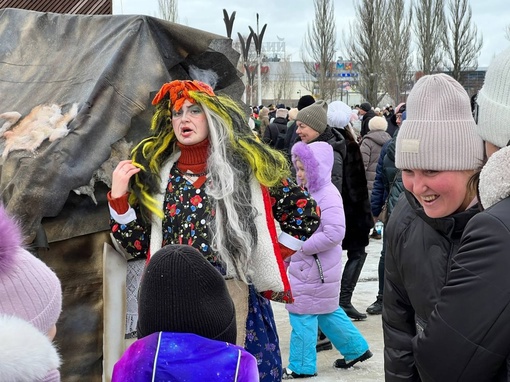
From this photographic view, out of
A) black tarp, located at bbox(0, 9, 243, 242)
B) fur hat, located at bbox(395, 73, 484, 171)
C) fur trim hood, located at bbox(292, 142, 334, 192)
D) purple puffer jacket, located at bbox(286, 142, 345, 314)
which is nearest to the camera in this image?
fur hat, located at bbox(395, 73, 484, 171)

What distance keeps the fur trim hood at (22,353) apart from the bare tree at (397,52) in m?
39.1

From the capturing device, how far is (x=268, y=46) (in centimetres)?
8894

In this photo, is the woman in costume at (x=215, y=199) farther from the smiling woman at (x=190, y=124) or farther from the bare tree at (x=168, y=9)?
the bare tree at (x=168, y=9)

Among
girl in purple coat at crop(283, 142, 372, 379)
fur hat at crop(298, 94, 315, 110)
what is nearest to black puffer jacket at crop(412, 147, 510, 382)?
girl in purple coat at crop(283, 142, 372, 379)

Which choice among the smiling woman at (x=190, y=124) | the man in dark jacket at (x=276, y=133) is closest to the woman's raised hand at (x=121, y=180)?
the smiling woman at (x=190, y=124)

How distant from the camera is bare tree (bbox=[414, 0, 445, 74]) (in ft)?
128

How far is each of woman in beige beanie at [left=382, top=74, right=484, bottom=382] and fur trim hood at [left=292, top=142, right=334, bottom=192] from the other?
2568 millimetres

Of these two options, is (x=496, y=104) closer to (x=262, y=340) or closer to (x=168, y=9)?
(x=262, y=340)

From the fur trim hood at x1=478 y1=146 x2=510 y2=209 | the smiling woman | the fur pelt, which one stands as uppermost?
the fur trim hood at x1=478 y1=146 x2=510 y2=209

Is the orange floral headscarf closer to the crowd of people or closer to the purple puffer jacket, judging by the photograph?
the crowd of people

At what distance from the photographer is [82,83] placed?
415 centimetres

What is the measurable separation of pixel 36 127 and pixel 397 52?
38.4m

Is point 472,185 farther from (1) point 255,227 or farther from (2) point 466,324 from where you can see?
(1) point 255,227

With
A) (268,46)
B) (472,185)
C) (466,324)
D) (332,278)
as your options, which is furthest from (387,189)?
(268,46)
